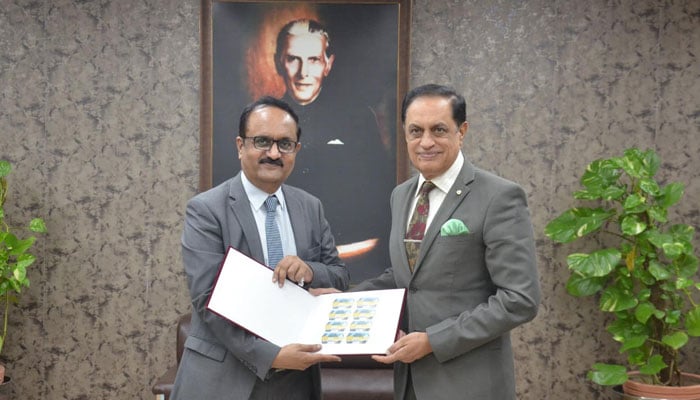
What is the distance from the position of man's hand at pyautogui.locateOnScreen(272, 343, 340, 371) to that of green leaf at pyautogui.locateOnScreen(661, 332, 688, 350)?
8.35 feet

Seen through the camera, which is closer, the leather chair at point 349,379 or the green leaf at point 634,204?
the leather chair at point 349,379

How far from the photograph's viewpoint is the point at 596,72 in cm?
439

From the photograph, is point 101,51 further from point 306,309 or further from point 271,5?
point 306,309

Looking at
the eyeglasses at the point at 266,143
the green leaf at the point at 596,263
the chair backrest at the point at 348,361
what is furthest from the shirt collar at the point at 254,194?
the green leaf at the point at 596,263

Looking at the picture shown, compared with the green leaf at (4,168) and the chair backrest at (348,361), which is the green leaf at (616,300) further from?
the green leaf at (4,168)

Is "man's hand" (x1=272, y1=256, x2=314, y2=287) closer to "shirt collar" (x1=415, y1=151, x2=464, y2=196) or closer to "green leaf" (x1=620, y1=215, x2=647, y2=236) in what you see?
"shirt collar" (x1=415, y1=151, x2=464, y2=196)

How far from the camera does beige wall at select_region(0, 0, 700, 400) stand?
439 cm

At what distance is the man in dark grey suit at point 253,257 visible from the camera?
2.10 metres

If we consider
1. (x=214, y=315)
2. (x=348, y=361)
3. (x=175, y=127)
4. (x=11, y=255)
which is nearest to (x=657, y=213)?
(x=348, y=361)

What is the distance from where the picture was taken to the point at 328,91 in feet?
14.4

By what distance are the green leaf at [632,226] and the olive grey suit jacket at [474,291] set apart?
209 cm

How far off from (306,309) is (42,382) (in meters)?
3.11

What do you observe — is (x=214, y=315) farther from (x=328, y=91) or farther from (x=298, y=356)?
(x=328, y=91)

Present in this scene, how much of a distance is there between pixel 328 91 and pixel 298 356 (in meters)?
2.61
